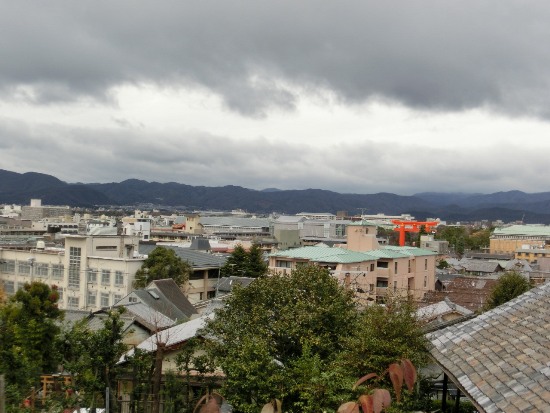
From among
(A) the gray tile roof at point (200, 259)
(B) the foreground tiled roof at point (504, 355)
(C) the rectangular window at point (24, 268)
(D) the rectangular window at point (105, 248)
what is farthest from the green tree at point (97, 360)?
(C) the rectangular window at point (24, 268)

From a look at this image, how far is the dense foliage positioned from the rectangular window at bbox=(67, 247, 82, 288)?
21.7 metres

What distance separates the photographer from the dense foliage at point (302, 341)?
31.7 ft

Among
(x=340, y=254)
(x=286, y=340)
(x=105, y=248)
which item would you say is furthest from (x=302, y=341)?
(x=105, y=248)

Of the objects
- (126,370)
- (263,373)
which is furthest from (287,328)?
(126,370)

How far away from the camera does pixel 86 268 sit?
3247 cm

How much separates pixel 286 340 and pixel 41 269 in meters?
26.7

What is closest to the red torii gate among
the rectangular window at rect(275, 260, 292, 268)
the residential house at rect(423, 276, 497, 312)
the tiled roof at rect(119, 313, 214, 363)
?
the residential house at rect(423, 276, 497, 312)

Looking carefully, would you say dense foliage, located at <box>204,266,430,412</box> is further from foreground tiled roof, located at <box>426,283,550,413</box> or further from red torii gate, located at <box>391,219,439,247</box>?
red torii gate, located at <box>391,219,439,247</box>

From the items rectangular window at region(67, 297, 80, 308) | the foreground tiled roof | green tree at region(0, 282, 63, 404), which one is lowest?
rectangular window at region(67, 297, 80, 308)

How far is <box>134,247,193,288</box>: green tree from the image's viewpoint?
104ft

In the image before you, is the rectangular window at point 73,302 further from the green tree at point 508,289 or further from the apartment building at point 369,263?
the green tree at point 508,289

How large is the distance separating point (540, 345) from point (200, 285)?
106 feet

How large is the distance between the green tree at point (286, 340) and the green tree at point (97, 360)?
6.92ft

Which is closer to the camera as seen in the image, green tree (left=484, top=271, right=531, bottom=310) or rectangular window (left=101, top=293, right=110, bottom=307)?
green tree (left=484, top=271, right=531, bottom=310)
